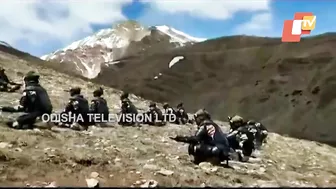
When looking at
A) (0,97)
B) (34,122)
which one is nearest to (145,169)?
(34,122)

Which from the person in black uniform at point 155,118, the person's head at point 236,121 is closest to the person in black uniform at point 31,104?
the person's head at point 236,121

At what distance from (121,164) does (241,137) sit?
13.3 feet

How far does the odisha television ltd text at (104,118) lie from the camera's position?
14.0 meters

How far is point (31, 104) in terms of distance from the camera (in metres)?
12.7

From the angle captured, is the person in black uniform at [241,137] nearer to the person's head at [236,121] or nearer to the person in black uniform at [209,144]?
the person's head at [236,121]

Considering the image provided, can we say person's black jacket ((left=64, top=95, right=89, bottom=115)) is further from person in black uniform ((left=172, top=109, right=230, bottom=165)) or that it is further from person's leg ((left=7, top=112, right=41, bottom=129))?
person in black uniform ((left=172, top=109, right=230, bottom=165))

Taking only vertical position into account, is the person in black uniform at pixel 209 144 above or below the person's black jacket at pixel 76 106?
below

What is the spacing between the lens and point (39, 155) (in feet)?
33.6

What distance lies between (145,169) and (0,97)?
10.2 m

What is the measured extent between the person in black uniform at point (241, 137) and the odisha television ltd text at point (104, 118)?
175 inches

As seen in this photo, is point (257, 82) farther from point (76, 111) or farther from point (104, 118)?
point (76, 111)

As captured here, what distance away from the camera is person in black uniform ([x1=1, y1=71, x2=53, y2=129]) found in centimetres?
1257

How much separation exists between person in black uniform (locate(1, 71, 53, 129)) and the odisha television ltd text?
400mm

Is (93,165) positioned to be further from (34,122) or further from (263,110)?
(263,110)
